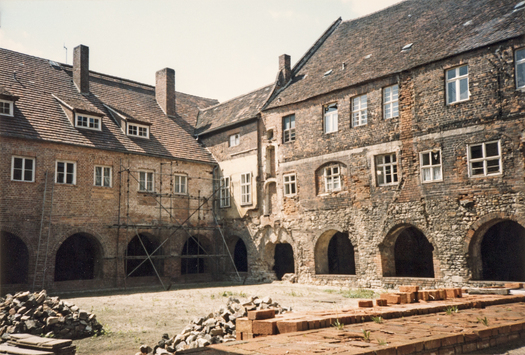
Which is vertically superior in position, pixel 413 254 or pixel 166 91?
pixel 166 91

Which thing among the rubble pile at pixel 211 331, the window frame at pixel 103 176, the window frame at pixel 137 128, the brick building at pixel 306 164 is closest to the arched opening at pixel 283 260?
the brick building at pixel 306 164

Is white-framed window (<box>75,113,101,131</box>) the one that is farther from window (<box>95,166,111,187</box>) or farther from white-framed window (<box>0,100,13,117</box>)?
white-framed window (<box>0,100,13,117</box>)

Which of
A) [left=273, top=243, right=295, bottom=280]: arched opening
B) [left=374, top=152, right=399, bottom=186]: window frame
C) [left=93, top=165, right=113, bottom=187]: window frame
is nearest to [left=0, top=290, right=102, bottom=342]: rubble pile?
[left=93, top=165, right=113, bottom=187]: window frame

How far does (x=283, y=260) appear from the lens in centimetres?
2683

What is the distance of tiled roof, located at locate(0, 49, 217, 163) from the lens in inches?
829

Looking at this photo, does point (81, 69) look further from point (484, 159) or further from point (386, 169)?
point (484, 159)

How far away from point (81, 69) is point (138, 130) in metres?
4.44

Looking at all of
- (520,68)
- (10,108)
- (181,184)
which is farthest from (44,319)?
(520,68)

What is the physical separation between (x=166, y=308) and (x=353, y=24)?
1821cm

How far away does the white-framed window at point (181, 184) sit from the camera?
83.5ft

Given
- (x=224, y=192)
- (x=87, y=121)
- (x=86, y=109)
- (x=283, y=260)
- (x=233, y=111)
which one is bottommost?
(x=283, y=260)

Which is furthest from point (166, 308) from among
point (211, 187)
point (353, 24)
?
point (353, 24)

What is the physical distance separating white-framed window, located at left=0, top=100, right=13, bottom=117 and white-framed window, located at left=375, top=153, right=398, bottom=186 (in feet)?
51.8

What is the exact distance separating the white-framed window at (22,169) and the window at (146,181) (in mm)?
5249
